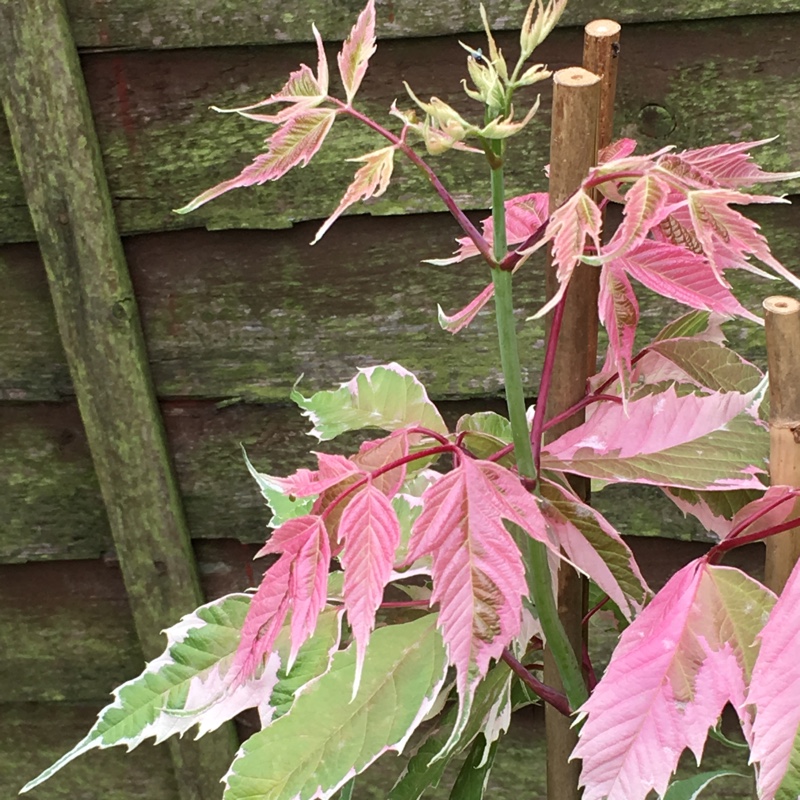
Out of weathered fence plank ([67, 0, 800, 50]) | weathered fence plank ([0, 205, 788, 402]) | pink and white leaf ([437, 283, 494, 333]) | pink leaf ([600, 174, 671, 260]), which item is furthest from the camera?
weathered fence plank ([0, 205, 788, 402])

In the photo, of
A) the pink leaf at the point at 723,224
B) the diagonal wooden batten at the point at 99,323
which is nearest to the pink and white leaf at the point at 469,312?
the pink leaf at the point at 723,224

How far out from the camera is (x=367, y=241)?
2.41 feet

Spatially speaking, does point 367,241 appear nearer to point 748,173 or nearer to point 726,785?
point 748,173

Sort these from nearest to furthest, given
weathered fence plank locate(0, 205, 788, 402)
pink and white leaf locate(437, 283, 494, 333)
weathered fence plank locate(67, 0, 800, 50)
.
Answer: pink and white leaf locate(437, 283, 494, 333)
weathered fence plank locate(67, 0, 800, 50)
weathered fence plank locate(0, 205, 788, 402)

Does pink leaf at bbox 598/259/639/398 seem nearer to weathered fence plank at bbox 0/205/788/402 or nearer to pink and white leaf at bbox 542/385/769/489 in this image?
pink and white leaf at bbox 542/385/769/489

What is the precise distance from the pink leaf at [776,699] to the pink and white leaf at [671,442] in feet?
0.24

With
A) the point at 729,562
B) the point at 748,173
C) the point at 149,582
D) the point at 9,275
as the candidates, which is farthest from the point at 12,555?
the point at 748,173

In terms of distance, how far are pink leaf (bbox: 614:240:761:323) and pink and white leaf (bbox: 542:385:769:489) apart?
6cm

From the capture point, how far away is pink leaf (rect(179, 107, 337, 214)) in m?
0.31

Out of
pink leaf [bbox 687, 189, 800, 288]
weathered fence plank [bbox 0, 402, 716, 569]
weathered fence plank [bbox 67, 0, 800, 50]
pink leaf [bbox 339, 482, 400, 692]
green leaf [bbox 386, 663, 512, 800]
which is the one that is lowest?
weathered fence plank [bbox 0, 402, 716, 569]

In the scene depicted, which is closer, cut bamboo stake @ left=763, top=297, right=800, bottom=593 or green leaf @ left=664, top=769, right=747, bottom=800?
cut bamboo stake @ left=763, top=297, right=800, bottom=593

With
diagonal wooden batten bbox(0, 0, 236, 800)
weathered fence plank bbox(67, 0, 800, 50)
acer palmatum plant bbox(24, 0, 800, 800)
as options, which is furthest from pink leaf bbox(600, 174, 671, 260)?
diagonal wooden batten bbox(0, 0, 236, 800)

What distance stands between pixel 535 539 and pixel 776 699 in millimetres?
96

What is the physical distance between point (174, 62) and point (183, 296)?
20 cm
